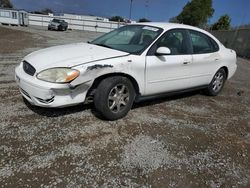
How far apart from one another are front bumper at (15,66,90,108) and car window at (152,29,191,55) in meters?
1.67

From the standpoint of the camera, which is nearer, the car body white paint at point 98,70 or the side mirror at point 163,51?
the car body white paint at point 98,70

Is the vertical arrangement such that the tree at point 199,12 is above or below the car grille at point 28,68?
above

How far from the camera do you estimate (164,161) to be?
294 centimetres

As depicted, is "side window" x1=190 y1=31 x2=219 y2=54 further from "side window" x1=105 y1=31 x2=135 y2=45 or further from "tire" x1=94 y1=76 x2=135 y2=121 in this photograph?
"tire" x1=94 y1=76 x2=135 y2=121

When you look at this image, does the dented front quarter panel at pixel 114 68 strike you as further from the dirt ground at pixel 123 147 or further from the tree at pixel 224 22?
the tree at pixel 224 22

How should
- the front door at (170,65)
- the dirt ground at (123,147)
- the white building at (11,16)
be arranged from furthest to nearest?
the white building at (11,16), the front door at (170,65), the dirt ground at (123,147)

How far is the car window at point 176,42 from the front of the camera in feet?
14.0

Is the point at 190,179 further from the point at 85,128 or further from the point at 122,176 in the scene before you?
the point at 85,128

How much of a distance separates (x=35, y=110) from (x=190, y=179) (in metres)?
2.68

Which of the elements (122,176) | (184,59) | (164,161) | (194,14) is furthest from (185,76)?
(194,14)

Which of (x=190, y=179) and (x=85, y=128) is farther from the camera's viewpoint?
(x=85, y=128)

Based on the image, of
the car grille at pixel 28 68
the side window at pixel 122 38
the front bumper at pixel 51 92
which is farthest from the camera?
the side window at pixel 122 38

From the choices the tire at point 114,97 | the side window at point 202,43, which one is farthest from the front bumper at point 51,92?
the side window at point 202,43

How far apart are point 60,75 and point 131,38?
71.4 inches
